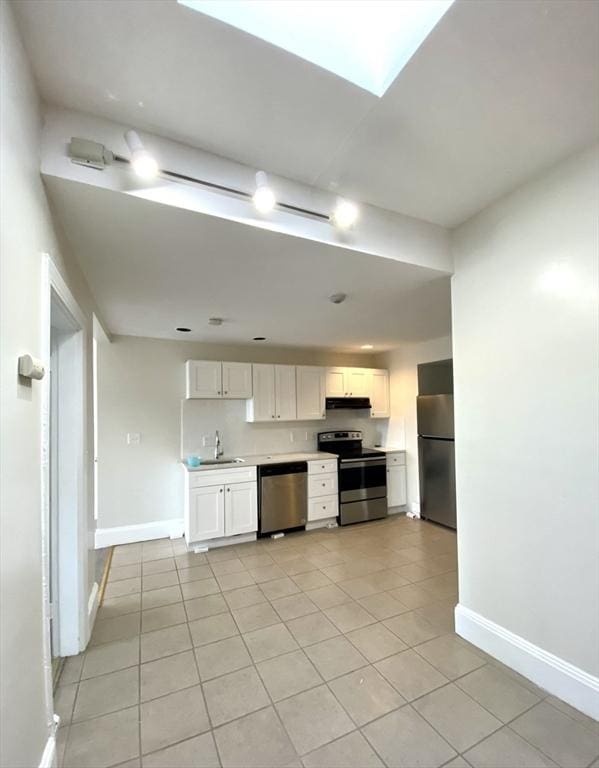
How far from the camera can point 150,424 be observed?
418cm

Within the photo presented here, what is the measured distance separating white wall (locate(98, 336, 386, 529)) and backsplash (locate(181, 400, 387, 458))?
1 centimetres

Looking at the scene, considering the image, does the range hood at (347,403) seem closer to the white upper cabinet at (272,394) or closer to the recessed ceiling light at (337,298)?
the white upper cabinet at (272,394)

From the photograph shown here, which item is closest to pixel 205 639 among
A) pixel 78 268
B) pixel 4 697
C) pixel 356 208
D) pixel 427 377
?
pixel 4 697

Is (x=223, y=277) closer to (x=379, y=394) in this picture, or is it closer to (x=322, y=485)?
(x=322, y=485)

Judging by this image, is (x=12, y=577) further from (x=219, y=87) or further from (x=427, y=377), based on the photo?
(x=427, y=377)

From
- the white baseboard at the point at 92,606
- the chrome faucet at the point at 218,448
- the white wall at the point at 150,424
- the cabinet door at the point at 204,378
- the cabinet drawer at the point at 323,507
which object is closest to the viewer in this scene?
Result: the white baseboard at the point at 92,606

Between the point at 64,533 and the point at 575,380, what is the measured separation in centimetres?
291

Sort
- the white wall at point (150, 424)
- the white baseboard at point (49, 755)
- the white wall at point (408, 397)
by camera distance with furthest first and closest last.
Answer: the white wall at point (408, 397)
the white wall at point (150, 424)
the white baseboard at point (49, 755)

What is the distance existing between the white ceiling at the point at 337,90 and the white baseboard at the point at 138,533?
3.95m

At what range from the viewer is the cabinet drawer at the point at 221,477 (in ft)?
12.3

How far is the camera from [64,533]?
2.08 m

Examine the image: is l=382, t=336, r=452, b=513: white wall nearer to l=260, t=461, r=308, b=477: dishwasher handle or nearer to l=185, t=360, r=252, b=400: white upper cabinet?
l=260, t=461, r=308, b=477: dishwasher handle

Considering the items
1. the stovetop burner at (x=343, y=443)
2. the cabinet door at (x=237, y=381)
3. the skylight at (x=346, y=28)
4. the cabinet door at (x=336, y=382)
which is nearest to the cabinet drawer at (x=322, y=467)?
the stovetop burner at (x=343, y=443)

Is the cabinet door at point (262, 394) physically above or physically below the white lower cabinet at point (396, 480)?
above
